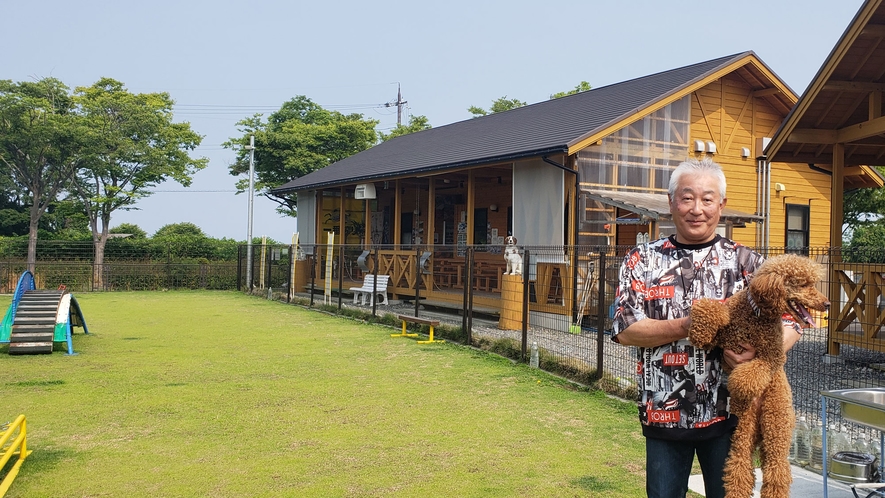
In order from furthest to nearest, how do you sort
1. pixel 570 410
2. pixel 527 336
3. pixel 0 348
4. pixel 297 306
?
pixel 297 306 < pixel 0 348 < pixel 527 336 < pixel 570 410

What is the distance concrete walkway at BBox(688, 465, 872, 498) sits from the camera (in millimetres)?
4492

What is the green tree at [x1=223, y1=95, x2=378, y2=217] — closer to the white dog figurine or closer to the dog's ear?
the white dog figurine

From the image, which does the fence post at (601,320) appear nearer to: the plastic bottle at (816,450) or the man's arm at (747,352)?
the plastic bottle at (816,450)

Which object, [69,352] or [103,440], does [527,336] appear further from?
[69,352]

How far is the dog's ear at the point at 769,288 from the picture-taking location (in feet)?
7.01

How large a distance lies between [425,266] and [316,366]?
661cm

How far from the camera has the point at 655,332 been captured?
7.97 ft

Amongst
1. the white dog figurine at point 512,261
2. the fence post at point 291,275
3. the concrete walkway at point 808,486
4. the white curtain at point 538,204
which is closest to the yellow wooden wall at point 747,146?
the white curtain at point 538,204

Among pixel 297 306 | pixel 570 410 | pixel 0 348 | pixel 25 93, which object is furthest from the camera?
pixel 25 93

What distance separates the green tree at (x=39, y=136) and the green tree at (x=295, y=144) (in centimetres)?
922

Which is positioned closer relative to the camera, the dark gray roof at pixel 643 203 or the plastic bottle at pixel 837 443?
the plastic bottle at pixel 837 443

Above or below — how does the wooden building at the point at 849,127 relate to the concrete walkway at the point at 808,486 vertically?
above

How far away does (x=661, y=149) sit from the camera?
14.8m

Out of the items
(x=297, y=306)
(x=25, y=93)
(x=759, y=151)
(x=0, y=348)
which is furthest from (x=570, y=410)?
(x=25, y=93)
